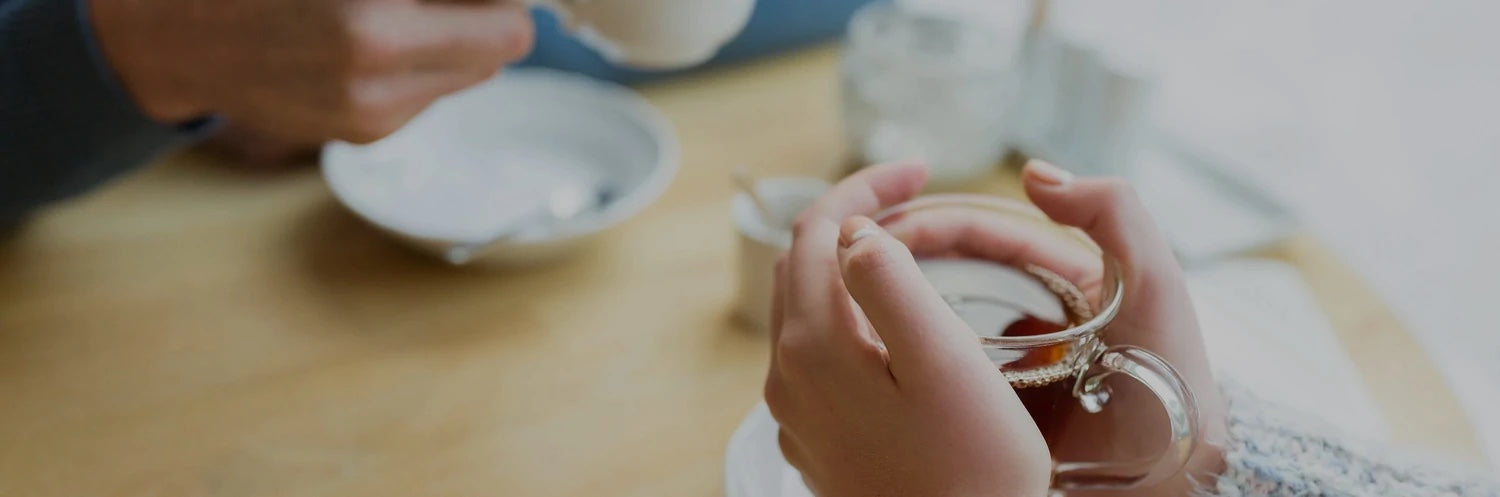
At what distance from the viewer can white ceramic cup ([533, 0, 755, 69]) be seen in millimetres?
610

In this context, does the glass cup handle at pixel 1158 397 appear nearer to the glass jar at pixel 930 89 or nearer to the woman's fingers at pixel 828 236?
the woman's fingers at pixel 828 236

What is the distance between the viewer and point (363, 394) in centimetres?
63

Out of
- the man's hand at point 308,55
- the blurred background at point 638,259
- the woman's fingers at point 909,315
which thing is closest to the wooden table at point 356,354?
the blurred background at point 638,259

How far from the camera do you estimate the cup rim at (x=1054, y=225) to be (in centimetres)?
41

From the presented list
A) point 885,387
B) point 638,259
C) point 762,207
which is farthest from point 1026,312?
point 638,259

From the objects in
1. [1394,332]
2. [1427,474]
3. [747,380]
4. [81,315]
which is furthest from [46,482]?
[1394,332]

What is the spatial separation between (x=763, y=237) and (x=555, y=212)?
0.62ft

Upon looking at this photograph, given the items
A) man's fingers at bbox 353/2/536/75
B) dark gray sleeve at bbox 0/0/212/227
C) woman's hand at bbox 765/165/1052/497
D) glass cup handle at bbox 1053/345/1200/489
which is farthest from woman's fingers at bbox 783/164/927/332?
dark gray sleeve at bbox 0/0/212/227

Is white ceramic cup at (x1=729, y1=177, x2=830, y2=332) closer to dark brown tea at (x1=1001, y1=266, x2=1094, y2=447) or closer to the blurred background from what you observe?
the blurred background

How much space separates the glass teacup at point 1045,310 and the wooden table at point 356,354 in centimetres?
17

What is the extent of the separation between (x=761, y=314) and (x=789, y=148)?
0.25 metres

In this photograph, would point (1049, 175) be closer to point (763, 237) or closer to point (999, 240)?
point (999, 240)

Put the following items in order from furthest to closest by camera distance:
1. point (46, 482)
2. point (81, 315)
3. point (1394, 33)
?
point (1394, 33) < point (81, 315) < point (46, 482)

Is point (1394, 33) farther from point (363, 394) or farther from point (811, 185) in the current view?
point (363, 394)
